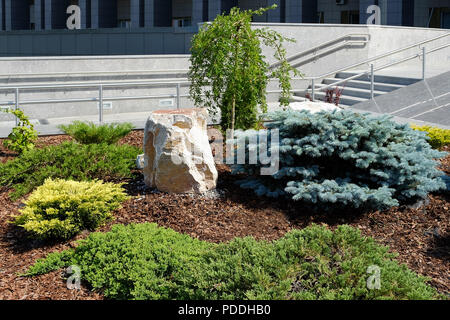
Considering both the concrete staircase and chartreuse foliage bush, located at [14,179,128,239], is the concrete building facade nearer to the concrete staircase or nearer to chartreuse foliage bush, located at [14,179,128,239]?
the concrete staircase

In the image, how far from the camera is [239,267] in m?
5.70

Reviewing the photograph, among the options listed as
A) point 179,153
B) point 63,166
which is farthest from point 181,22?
point 179,153

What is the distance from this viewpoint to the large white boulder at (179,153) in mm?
8875

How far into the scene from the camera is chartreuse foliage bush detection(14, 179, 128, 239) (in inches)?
310

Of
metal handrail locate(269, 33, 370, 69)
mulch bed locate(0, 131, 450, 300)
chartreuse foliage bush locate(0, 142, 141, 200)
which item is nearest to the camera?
mulch bed locate(0, 131, 450, 300)

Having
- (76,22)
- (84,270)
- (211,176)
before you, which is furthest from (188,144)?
(76,22)

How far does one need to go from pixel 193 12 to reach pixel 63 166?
1231 inches

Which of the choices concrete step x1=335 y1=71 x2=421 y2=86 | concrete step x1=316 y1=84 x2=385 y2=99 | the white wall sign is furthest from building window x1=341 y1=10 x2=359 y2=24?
concrete step x1=316 y1=84 x2=385 y2=99

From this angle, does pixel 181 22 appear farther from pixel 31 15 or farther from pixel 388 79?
pixel 388 79

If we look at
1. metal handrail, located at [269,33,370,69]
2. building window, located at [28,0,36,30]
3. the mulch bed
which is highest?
building window, located at [28,0,36,30]

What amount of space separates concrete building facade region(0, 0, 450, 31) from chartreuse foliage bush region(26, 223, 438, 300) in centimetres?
2323

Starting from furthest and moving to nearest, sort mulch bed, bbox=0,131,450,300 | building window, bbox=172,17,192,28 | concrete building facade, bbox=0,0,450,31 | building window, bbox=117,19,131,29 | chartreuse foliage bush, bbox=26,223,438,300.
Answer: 1. building window, bbox=117,19,131,29
2. building window, bbox=172,17,192,28
3. concrete building facade, bbox=0,0,450,31
4. mulch bed, bbox=0,131,450,300
5. chartreuse foliage bush, bbox=26,223,438,300

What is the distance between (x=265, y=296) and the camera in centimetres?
520

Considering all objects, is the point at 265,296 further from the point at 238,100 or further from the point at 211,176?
the point at 238,100
